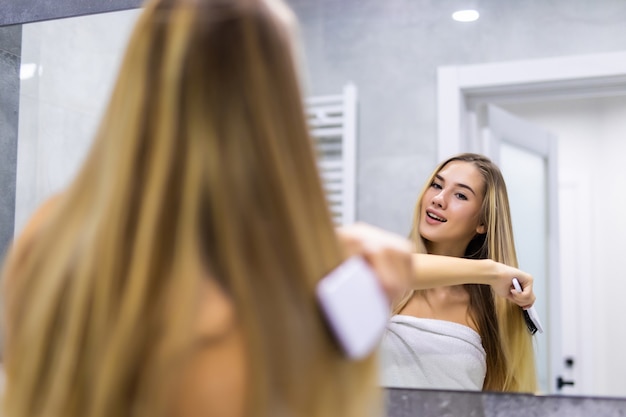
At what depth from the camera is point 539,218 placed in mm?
1249

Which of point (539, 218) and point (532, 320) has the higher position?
point (539, 218)

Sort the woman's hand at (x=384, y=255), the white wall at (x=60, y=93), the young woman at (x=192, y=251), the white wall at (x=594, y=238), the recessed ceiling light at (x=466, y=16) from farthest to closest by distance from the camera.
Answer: the white wall at (x=60, y=93) → the recessed ceiling light at (x=466, y=16) → the white wall at (x=594, y=238) → the woman's hand at (x=384, y=255) → the young woman at (x=192, y=251)

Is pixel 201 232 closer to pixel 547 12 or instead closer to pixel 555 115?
pixel 555 115

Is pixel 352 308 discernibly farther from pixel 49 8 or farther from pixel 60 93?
pixel 49 8

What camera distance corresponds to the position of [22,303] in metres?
0.65

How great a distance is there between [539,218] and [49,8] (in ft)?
3.83

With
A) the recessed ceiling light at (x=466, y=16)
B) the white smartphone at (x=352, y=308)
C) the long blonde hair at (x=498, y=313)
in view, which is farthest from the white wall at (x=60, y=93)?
the white smartphone at (x=352, y=308)

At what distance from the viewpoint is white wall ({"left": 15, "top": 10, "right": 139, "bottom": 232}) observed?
1.55 m

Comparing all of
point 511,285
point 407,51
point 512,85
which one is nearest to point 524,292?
point 511,285

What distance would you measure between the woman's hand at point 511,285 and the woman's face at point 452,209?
0.25 feet

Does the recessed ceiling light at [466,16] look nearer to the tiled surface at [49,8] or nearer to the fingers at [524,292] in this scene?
the fingers at [524,292]

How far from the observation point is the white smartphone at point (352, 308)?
2.02 feet

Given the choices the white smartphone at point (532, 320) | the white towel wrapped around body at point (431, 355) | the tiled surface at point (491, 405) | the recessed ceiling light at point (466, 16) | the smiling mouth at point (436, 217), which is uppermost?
the recessed ceiling light at point (466, 16)

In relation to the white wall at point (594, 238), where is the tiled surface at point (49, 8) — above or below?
above
